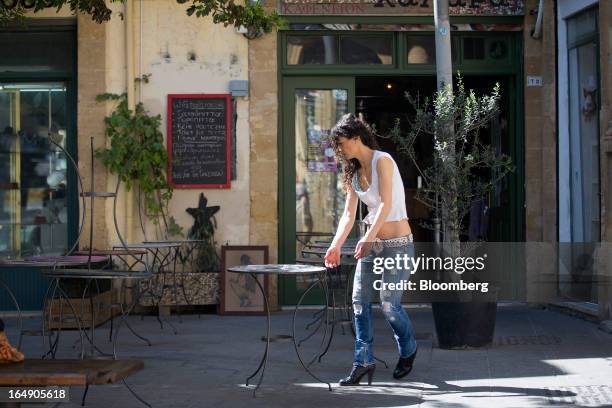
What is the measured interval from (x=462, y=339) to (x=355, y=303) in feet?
6.29

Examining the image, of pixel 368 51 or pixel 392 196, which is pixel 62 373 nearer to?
pixel 392 196

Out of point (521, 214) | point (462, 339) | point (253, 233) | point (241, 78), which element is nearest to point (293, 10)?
point (241, 78)

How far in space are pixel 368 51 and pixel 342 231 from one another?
215 inches

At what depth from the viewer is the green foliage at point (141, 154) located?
37.7 ft

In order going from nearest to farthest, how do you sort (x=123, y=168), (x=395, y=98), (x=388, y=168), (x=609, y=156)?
(x=388, y=168) → (x=609, y=156) → (x=123, y=168) → (x=395, y=98)

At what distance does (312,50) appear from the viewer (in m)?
12.0

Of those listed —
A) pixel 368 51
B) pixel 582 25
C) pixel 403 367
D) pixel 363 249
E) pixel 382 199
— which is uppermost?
pixel 582 25

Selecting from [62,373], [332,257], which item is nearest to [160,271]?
[332,257]

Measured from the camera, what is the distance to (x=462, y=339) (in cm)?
862

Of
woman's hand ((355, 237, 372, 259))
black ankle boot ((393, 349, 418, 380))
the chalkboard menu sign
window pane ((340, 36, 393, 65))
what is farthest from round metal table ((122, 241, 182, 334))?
woman's hand ((355, 237, 372, 259))

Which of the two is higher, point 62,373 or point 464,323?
point 62,373

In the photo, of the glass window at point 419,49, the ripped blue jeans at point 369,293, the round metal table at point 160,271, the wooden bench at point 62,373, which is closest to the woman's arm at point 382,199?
the ripped blue jeans at point 369,293

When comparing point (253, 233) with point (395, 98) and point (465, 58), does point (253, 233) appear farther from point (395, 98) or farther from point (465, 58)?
point (395, 98)

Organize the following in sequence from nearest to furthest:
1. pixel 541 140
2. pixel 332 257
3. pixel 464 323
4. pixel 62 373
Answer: pixel 62 373 < pixel 332 257 < pixel 464 323 < pixel 541 140
